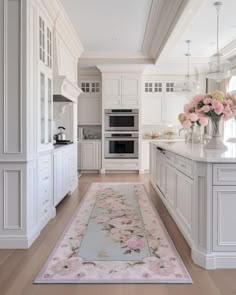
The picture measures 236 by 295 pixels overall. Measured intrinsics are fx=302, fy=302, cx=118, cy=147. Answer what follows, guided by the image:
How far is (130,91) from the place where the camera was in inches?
314

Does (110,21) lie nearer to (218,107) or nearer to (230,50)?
(218,107)

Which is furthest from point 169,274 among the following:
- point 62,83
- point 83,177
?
point 83,177

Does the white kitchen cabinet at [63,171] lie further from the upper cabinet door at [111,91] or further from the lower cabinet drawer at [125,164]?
the upper cabinet door at [111,91]

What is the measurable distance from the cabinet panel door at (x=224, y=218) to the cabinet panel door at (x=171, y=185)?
4.06 feet

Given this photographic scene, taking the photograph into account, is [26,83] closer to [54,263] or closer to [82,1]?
[54,263]

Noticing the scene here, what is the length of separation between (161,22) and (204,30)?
1.05m

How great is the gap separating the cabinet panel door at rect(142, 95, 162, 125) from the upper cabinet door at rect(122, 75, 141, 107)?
1.79ft

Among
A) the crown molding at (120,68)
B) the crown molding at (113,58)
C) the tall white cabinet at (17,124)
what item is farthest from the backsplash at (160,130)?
the tall white cabinet at (17,124)

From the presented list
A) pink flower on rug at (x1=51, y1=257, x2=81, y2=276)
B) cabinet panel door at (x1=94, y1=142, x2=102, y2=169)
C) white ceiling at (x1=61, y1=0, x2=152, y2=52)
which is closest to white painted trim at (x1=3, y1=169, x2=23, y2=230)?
pink flower on rug at (x1=51, y1=257, x2=81, y2=276)

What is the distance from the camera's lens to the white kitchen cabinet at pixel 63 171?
13.9 feet

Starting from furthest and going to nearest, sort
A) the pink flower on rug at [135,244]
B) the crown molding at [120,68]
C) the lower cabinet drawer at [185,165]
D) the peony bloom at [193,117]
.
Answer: the crown molding at [120,68] < the peony bloom at [193,117] < the pink flower on rug at [135,244] < the lower cabinet drawer at [185,165]

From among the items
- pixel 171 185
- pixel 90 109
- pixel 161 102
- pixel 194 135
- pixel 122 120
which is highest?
pixel 161 102

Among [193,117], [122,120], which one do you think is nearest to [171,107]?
[122,120]

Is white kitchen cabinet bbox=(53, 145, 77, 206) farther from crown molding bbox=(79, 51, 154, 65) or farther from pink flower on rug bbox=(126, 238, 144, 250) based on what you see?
crown molding bbox=(79, 51, 154, 65)
